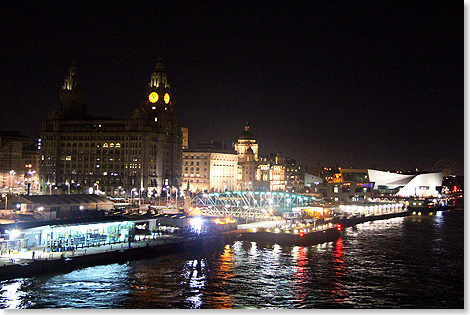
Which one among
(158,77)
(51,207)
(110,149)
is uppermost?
(158,77)

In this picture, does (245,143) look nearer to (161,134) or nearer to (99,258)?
(161,134)

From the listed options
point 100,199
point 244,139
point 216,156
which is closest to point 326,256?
point 100,199

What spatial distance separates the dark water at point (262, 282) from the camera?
29938mm

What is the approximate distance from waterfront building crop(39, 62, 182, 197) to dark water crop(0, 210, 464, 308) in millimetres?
64625

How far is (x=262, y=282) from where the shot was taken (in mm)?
35062

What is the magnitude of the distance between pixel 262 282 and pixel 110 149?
83.3 metres

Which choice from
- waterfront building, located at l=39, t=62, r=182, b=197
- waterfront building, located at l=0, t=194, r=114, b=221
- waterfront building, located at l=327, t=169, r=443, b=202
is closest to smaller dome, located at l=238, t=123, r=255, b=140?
waterfront building, located at l=327, t=169, r=443, b=202

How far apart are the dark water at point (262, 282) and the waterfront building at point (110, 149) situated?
64625mm

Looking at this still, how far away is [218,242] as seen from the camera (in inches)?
2084

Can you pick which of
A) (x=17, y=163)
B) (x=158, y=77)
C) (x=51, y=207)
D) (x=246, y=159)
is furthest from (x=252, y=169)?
(x=51, y=207)

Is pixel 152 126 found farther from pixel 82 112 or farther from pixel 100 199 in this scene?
pixel 100 199

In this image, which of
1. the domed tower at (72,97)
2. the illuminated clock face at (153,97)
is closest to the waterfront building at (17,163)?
the domed tower at (72,97)

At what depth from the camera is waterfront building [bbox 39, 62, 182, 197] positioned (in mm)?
111625

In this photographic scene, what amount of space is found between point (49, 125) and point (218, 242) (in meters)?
75.1
